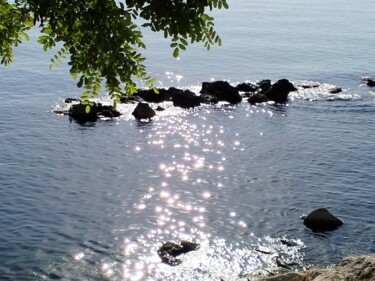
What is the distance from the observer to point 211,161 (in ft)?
154

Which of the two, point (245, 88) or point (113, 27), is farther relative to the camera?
point (245, 88)

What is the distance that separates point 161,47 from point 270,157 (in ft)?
224

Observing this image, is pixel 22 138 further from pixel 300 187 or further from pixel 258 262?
pixel 258 262

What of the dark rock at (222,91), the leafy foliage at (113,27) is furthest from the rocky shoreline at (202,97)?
the leafy foliage at (113,27)

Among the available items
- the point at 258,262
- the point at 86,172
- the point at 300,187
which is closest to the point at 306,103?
the point at 300,187

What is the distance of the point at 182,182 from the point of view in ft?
137

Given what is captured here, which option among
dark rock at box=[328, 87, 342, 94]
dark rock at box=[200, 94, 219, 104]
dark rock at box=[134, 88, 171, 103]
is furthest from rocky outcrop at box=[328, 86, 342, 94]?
dark rock at box=[134, 88, 171, 103]

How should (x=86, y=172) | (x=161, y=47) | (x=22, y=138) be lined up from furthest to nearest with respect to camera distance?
1. (x=161, y=47)
2. (x=22, y=138)
3. (x=86, y=172)

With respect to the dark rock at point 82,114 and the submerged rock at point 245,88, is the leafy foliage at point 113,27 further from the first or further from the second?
the submerged rock at point 245,88

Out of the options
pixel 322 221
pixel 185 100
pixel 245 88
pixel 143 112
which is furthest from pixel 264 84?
pixel 322 221

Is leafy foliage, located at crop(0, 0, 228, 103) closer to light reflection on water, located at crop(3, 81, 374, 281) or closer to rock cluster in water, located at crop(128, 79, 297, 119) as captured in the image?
light reflection on water, located at crop(3, 81, 374, 281)

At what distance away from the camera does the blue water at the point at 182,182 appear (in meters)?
29.6

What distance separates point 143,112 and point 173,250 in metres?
31.7

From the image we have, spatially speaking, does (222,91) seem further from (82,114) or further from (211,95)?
(82,114)
